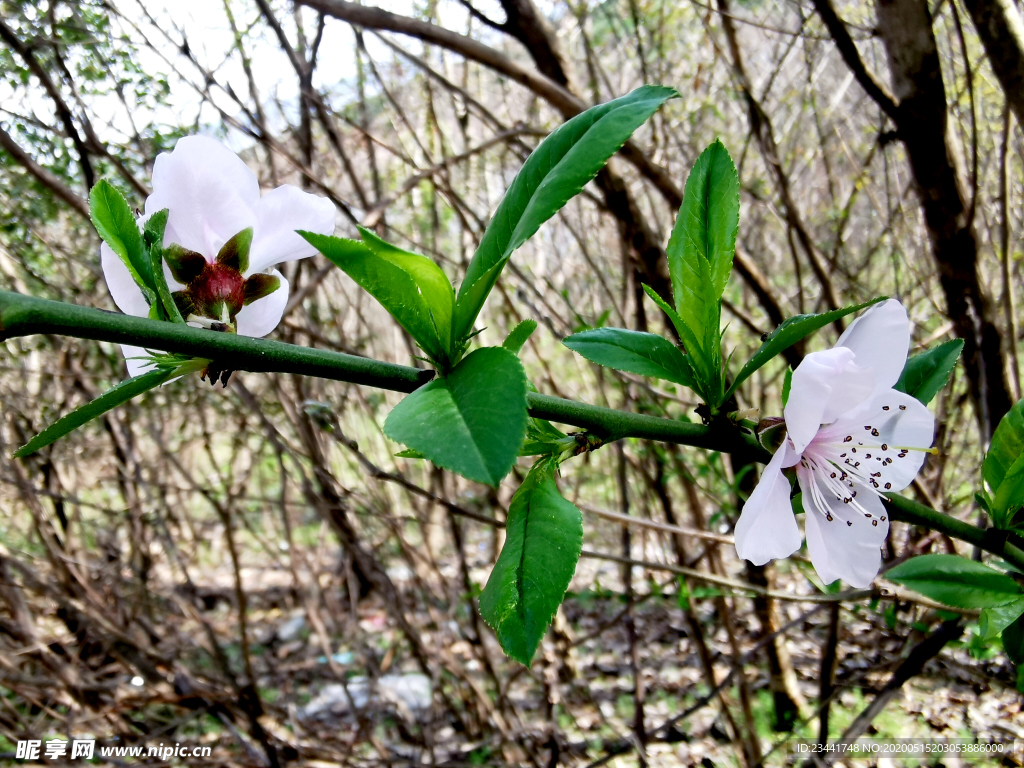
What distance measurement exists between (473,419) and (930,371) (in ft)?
1.77

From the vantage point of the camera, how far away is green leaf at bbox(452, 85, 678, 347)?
0.46 metres

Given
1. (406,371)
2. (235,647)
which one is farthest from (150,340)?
(235,647)

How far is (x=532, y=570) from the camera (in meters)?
0.44

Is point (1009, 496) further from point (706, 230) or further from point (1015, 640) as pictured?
point (706, 230)

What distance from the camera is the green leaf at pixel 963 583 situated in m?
0.68

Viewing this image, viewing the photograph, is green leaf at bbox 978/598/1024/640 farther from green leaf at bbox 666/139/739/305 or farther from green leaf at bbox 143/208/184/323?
green leaf at bbox 143/208/184/323

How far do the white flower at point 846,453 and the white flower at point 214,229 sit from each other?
0.39 m

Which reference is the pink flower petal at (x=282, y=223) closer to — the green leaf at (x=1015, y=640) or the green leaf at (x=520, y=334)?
the green leaf at (x=520, y=334)

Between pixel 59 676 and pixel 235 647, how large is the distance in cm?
145

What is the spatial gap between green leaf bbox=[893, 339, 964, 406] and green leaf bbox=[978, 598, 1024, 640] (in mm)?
208

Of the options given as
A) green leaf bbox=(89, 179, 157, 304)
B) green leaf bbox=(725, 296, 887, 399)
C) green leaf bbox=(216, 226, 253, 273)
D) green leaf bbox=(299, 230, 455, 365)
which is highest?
green leaf bbox=(216, 226, 253, 273)

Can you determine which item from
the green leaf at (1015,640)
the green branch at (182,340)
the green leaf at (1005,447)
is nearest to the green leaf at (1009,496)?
the green leaf at (1005,447)

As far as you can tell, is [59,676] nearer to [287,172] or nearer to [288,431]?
[288,431]

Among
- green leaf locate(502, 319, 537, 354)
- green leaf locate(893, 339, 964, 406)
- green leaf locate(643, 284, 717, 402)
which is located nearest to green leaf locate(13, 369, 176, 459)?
green leaf locate(502, 319, 537, 354)
